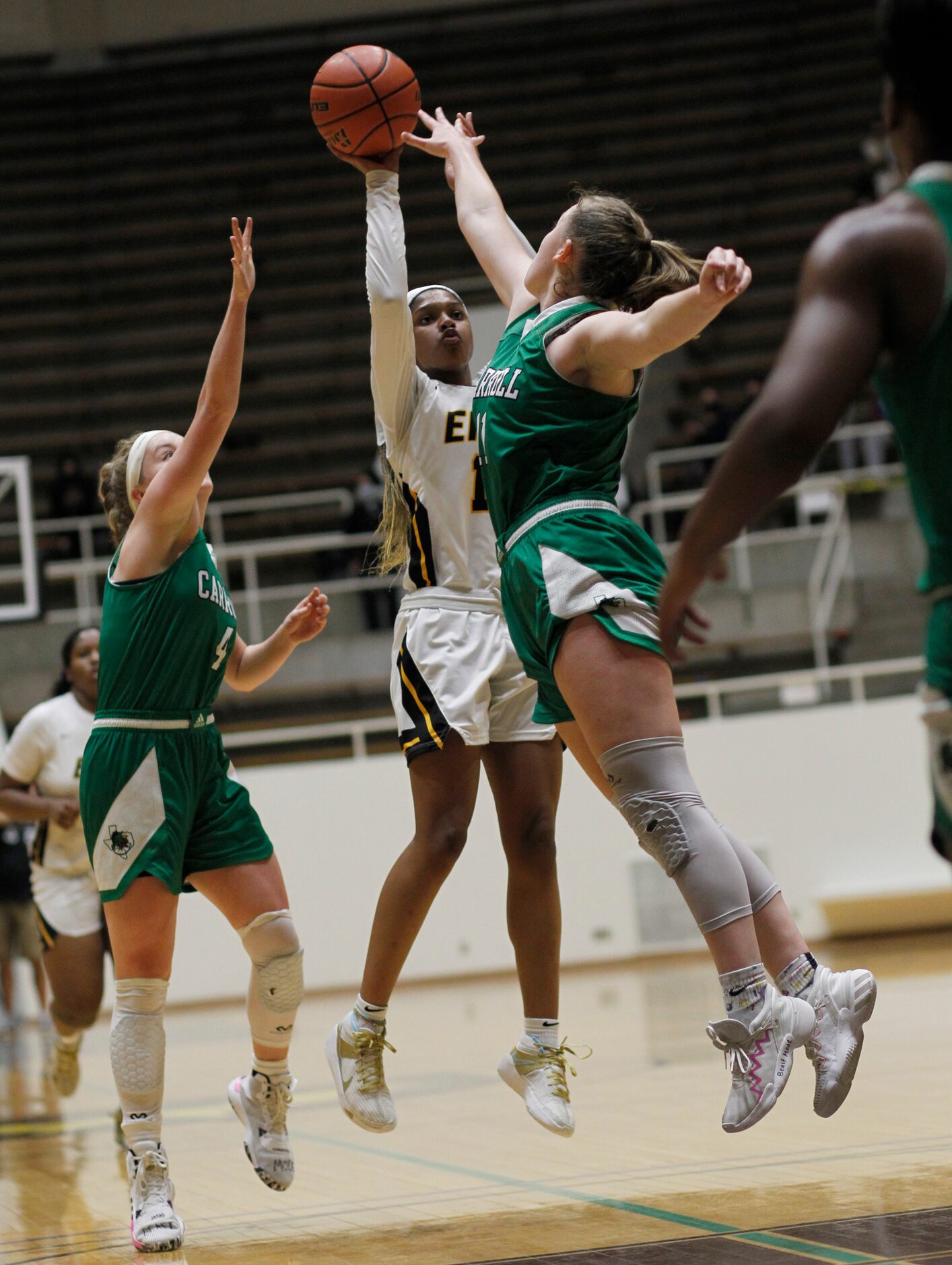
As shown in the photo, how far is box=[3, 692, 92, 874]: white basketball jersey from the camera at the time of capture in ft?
21.7

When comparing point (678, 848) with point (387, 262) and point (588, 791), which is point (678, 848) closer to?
point (387, 262)

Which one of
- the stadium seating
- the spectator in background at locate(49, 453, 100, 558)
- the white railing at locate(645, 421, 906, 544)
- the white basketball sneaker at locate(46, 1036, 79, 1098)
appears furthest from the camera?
the stadium seating

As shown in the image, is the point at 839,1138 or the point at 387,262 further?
the point at 839,1138

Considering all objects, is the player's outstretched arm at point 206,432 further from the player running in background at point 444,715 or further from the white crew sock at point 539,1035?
the white crew sock at point 539,1035

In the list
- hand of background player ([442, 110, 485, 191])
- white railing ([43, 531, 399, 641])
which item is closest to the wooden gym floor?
hand of background player ([442, 110, 485, 191])

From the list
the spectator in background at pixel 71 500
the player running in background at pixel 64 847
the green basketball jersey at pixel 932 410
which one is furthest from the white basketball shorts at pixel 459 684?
the spectator in background at pixel 71 500

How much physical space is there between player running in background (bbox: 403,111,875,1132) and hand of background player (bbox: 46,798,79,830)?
3330mm

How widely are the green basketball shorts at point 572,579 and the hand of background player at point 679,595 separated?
0.79 metres

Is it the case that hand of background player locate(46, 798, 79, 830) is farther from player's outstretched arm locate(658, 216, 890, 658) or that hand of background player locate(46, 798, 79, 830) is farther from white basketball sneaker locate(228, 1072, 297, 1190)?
player's outstretched arm locate(658, 216, 890, 658)

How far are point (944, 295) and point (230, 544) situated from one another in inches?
553

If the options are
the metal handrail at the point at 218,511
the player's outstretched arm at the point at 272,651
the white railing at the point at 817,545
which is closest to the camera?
the player's outstretched arm at the point at 272,651

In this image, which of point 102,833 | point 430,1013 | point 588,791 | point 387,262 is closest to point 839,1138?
point 102,833

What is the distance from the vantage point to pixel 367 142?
4094 millimetres

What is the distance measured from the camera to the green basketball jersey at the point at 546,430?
3469 millimetres
